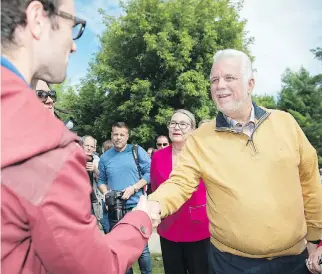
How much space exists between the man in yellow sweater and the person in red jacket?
1129 mm

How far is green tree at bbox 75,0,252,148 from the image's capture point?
74.1 feet

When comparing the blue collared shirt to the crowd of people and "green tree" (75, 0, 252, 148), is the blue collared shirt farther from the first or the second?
"green tree" (75, 0, 252, 148)

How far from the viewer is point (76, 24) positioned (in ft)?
4.21

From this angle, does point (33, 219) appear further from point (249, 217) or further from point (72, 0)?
point (249, 217)

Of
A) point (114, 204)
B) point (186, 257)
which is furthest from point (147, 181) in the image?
point (186, 257)

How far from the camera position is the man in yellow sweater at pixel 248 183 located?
2.33 metres

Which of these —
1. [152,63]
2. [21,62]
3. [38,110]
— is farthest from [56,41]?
[152,63]

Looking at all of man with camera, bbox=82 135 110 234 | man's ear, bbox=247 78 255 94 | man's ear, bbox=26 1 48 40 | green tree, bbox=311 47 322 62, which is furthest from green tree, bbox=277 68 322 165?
man's ear, bbox=26 1 48 40

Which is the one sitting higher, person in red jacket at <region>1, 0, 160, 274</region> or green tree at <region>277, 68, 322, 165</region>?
person in red jacket at <region>1, 0, 160, 274</region>

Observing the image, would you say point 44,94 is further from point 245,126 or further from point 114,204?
point 114,204

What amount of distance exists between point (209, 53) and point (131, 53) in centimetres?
556

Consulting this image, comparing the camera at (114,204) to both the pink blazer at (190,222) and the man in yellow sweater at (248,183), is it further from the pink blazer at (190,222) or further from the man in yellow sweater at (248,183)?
the man in yellow sweater at (248,183)

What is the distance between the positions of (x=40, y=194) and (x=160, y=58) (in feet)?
73.4

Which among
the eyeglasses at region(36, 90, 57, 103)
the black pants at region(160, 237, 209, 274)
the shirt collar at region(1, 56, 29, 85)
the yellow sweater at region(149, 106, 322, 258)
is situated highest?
the shirt collar at region(1, 56, 29, 85)
